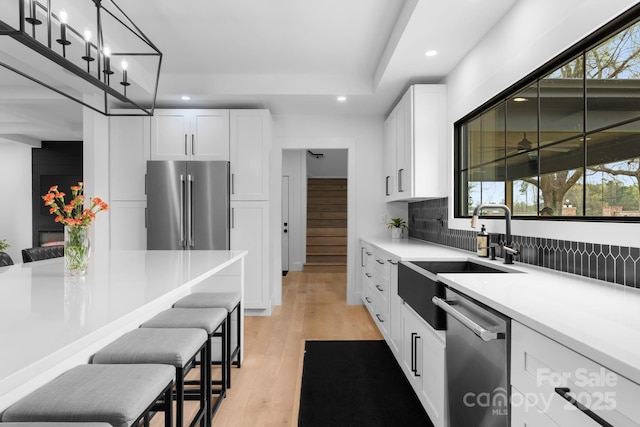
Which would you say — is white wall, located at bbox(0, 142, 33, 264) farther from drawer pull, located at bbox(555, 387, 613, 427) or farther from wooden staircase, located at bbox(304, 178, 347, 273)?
drawer pull, located at bbox(555, 387, 613, 427)

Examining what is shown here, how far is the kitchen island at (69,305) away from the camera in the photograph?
0.73 m

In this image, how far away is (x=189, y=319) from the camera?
1.95 m

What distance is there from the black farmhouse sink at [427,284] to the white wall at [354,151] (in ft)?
7.37

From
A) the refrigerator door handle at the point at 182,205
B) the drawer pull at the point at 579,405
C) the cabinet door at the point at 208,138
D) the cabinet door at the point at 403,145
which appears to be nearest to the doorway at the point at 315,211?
A: the cabinet door at the point at 208,138

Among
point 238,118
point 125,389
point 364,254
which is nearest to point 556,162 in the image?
point 125,389

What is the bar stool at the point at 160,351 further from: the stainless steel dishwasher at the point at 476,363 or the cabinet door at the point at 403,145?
the cabinet door at the point at 403,145

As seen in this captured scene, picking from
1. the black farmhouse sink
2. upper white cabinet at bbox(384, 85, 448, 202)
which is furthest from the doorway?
the black farmhouse sink

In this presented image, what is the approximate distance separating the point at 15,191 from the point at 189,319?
23.3ft

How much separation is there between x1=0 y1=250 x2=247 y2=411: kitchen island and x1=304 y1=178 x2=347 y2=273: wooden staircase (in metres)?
5.45

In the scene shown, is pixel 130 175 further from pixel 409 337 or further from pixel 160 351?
Answer: pixel 409 337

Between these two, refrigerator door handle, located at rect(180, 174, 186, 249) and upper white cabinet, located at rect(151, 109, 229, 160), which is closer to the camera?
refrigerator door handle, located at rect(180, 174, 186, 249)

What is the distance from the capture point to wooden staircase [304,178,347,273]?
7684 millimetres

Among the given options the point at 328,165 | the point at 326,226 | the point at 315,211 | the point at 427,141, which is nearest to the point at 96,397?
the point at 427,141

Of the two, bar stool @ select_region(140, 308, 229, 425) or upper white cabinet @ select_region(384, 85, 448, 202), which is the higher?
upper white cabinet @ select_region(384, 85, 448, 202)
